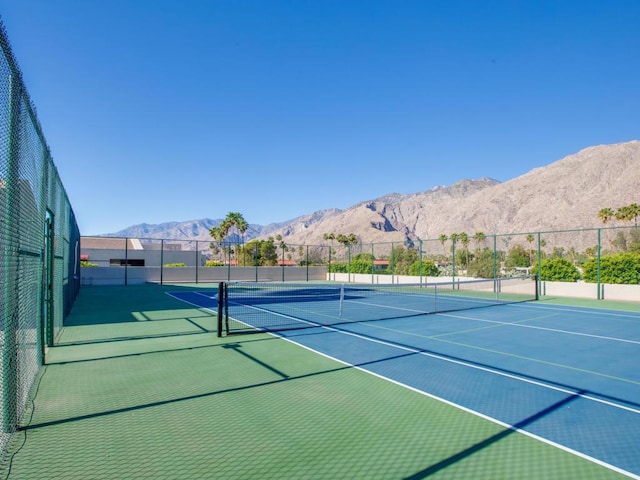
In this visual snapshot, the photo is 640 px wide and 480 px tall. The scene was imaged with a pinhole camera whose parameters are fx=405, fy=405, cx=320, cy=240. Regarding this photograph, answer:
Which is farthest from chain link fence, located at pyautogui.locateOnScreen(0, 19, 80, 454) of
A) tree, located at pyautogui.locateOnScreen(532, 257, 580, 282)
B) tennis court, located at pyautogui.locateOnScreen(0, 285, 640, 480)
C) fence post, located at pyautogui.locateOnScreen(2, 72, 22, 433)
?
tree, located at pyautogui.locateOnScreen(532, 257, 580, 282)

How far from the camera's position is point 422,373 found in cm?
611

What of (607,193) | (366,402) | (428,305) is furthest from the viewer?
(607,193)

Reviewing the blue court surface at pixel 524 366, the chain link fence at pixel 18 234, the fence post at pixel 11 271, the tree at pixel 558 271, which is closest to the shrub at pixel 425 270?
the tree at pixel 558 271

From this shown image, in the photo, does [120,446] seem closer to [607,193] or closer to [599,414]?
[599,414]

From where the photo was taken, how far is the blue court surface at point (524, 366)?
419 cm

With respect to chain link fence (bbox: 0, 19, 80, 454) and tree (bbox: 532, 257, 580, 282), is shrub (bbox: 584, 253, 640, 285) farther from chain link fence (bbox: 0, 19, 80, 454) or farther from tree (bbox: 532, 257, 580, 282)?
chain link fence (bbox: 0, 19, 80, 454)

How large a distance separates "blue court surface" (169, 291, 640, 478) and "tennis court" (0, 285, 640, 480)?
30 mm

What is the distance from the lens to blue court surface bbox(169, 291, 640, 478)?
13.7ft

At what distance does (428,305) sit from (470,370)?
30.5 ft

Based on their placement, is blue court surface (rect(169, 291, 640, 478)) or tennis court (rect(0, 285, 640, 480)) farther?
blue court surface (rect(169, 291, 640, 478))

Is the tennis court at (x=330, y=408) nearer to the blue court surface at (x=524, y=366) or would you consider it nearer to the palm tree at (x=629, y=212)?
the blue court surface at (x=524, y=366)

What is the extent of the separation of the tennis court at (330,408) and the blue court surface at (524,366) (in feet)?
0.10

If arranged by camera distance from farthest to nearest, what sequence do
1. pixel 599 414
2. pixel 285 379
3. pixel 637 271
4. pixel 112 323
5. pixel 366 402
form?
pixel 637 271
pixel 112 323
pixel 285 379
pixel 366 402
pixel 599 414

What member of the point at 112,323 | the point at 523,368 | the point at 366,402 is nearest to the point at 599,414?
the point at 523,368
